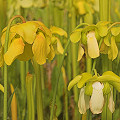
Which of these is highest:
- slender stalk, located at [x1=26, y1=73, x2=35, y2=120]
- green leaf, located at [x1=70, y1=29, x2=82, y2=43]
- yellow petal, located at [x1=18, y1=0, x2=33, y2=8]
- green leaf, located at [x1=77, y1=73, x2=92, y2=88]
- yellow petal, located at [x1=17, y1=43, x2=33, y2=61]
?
yellow petal, located at [x1=18, y1=0, x2=33, y2=8]

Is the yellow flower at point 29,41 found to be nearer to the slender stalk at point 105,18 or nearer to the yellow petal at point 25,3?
the slender stalk at point 105,18

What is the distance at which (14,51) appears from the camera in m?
0.58

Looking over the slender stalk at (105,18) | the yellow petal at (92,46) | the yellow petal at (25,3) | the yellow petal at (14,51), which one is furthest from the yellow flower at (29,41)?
the yellow petal at (25,3)

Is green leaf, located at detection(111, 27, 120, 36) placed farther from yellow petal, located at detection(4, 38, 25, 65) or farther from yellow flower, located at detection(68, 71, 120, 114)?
yellow petal, located at detection(4, 38, 25, 65)

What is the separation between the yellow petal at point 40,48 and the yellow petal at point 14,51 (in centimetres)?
3

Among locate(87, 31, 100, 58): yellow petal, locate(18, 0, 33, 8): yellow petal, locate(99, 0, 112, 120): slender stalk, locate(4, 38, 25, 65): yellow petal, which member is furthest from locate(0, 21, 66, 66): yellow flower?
locate(18, 0, 33, 8): yellow petal

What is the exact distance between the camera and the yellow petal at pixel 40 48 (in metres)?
0.58

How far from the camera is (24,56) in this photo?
65 centimetres

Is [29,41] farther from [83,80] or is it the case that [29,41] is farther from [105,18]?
[105,18]

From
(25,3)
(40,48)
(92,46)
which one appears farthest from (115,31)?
(25,3)

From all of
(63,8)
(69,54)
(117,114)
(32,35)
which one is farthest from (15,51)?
(63,8)

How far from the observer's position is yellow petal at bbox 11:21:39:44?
58 cm

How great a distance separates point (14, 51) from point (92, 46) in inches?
7.2

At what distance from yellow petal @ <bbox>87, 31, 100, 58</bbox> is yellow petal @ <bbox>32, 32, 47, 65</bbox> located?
114 millimetres
